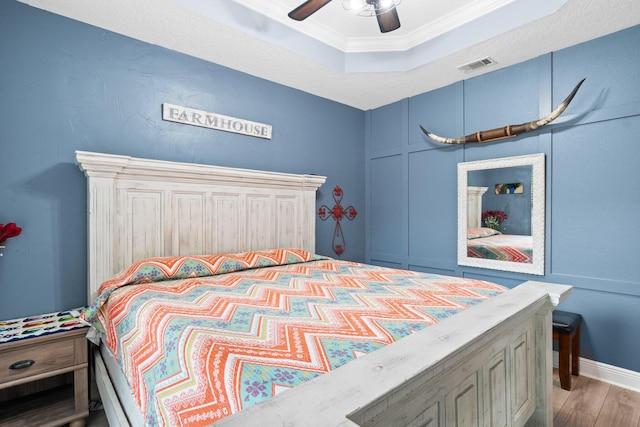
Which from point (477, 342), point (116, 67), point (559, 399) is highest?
point (116, 67)

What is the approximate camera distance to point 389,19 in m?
2.04

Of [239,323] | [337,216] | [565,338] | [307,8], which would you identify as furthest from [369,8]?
[565,338]

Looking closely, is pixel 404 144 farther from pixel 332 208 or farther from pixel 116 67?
pixel 116 67

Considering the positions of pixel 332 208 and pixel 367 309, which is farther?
pixel 332 208

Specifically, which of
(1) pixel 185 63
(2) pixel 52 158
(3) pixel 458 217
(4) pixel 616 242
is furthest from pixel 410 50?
(2) pixel 52 158

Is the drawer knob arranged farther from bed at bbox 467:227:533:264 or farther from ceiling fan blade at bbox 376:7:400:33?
bed at bbox 467:227:533:264

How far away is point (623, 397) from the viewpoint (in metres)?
2.29

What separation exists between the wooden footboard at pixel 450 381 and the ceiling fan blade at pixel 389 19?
176 cm

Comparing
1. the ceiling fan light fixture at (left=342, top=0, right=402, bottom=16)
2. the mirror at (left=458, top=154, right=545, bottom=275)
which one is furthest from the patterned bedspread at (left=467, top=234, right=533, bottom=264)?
the ceiling fan light fixture at (left=342, top=0, right=402, bottom=16)

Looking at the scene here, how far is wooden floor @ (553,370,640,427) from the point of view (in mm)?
2010

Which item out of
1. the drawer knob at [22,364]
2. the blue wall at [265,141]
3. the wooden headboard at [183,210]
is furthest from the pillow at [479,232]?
the drawer knob at [22,364]

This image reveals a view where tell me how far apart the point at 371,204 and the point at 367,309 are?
2.87 m

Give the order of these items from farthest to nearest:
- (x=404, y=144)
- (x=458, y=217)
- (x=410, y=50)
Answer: (x=404, y=144) < (x=458, y=217) < (x=410, y=50)

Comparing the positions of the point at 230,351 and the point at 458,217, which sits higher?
the point at 458,217
